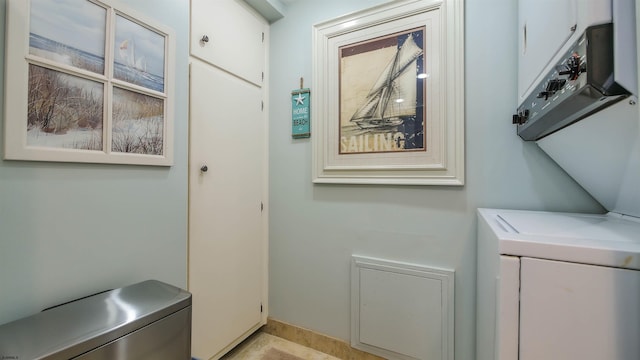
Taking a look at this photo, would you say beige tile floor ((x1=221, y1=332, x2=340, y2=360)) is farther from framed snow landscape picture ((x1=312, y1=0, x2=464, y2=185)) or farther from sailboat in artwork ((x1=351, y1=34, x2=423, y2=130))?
sailboat in artwork ((x1=351, y1=34, x2=423, y2=130))

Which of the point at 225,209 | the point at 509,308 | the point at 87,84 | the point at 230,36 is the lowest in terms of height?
the point at 509,308

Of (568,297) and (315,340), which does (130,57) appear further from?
(315,340)

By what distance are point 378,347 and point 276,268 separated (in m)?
0.94

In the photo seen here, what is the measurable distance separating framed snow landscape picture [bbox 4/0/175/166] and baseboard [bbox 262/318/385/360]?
1555 mm

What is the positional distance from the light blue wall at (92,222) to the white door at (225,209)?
0.10 m

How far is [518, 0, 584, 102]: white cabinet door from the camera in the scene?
0.75m

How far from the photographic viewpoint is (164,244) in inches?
52.5

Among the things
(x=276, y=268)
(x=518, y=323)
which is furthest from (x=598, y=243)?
(x=276, y=268)

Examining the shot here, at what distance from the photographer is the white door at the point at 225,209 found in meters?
1.53

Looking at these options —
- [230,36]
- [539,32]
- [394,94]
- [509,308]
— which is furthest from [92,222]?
[539,32]

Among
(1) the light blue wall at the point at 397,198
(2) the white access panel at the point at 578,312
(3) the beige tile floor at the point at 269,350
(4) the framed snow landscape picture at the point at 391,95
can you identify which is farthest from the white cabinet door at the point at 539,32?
(3) the beige tile floor at the point at 269,350

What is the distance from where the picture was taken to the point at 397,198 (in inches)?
65.9

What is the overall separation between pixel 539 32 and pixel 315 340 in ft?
7.17

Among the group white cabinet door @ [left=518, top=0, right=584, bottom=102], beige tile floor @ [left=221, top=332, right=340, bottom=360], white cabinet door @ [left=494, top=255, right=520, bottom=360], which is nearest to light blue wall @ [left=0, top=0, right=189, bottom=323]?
beige tile floor @ [left=221, top=332, right=340, bottom=360]
